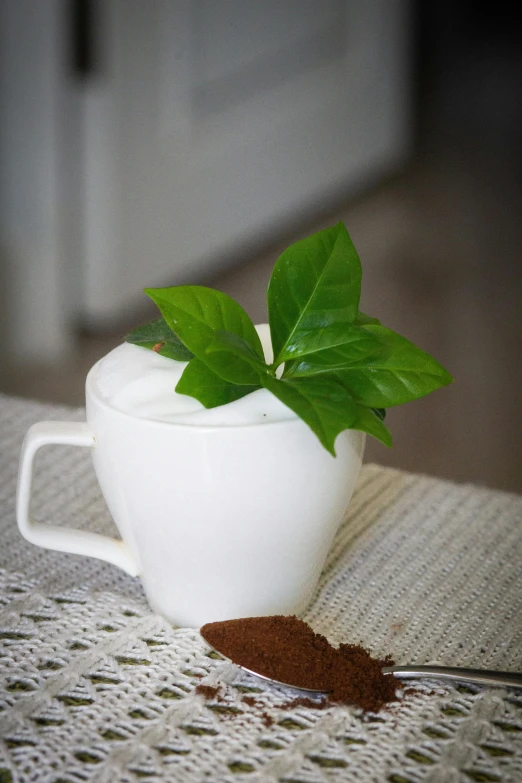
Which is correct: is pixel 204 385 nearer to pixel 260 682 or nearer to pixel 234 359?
pixel 234 359

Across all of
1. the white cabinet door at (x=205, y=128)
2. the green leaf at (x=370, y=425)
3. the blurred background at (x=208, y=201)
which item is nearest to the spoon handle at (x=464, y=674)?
the green leaf at (x=370, y=425)

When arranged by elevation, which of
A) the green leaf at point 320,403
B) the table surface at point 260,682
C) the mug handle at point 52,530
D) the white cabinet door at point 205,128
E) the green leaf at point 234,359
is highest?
the white cabinet door at point 205,128

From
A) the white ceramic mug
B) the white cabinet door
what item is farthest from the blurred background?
the white ceramic mug

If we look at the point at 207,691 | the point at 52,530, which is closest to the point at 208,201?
the point at 52,530

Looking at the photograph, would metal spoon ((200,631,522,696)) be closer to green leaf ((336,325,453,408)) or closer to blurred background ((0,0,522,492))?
green leaf ((336,325,453,408))

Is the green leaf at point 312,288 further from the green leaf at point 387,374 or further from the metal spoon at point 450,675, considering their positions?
the metal spoon at point 450,675

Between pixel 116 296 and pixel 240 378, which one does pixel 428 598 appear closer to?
pixel 240 378

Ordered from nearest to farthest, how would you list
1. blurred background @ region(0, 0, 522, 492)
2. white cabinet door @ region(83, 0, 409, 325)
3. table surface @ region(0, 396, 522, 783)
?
1. table surface @ region(0, 396, 522, 783)
2. blurred background @ region(0, 0, 522, 492)
3. white cabinet door @ region(83, 0, 409, 325)
